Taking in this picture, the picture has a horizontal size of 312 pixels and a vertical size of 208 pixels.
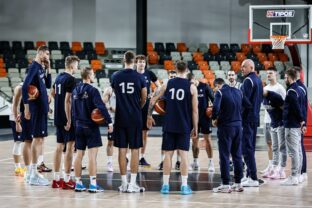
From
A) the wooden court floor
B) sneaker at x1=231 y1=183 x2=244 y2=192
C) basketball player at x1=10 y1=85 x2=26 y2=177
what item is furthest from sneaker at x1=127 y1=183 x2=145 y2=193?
basketball player at x1=10 y1=85 x2=26 y2=177

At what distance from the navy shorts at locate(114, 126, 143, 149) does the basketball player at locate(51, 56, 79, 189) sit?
82cm

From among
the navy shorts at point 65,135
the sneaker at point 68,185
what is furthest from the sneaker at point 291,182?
the navy shorts at point 65,135

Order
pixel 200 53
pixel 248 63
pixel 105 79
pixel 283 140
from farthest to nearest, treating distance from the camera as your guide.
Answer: pixel 200 53 → pixel 105 79 → pixel 283 140 → pixel 248 63

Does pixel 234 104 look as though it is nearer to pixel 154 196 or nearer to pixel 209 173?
pixel 154 196

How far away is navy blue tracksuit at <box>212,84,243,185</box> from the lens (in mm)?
10188

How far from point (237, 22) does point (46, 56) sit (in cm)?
2090

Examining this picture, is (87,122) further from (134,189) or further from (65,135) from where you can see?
(134,189)

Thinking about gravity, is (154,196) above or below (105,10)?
below

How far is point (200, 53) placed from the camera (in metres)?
29.5

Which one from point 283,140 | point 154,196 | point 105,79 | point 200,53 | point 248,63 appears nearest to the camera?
point 154,196

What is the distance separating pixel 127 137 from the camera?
1031cm

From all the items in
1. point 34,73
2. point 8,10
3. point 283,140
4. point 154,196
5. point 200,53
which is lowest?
point 154,196

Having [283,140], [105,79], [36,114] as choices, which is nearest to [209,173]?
[283,140]

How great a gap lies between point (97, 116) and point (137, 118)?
0.62 m
